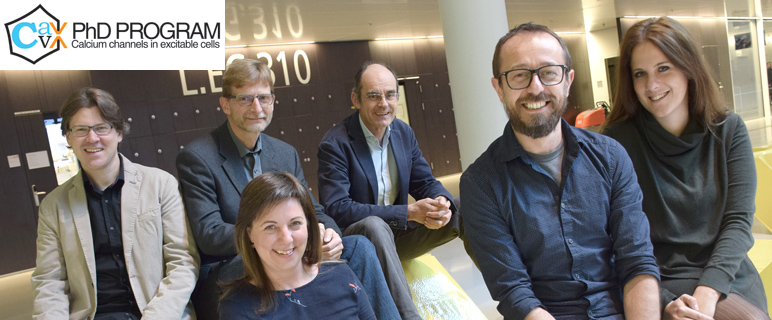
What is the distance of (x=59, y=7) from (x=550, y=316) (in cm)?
501

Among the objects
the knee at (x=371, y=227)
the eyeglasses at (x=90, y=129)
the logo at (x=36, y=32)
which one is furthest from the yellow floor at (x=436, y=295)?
the logo at (x=36, y=32)

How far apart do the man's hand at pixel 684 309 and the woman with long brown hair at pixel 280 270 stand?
37.8 inches

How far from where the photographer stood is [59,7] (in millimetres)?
4691

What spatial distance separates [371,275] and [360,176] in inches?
31.1

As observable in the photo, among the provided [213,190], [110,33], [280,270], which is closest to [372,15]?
[110,33]

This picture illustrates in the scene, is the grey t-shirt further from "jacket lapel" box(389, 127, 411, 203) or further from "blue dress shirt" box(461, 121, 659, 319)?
"jacket lapel" box(389, 127, 411, 203)

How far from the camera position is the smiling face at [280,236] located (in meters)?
1.63

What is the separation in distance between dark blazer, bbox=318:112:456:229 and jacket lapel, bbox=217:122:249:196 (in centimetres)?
44

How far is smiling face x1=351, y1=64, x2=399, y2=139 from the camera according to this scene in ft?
8.91

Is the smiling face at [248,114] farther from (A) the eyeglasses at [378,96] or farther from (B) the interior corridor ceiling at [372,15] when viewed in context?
(B) the interior corridor ceiling at [372,15]

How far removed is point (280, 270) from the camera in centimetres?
168

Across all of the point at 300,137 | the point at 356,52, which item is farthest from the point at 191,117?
the point at 356,52

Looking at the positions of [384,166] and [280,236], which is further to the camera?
[384,166]

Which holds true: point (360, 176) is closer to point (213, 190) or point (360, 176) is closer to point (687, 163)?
point (213, 190)
